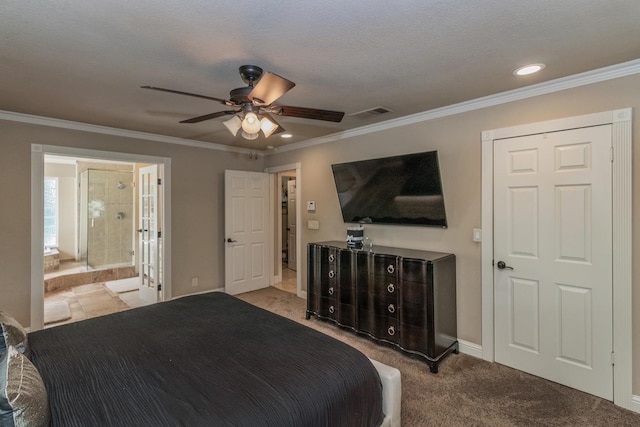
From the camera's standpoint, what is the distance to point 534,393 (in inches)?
92.7

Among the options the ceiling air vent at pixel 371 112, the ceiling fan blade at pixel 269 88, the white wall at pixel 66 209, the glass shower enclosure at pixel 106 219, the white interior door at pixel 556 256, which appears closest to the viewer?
the ceiling fan blade at pixel 269 88

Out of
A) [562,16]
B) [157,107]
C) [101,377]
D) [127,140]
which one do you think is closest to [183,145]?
[127,140]

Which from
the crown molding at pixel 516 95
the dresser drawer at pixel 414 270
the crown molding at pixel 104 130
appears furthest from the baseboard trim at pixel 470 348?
the crown molding at pixel 104 130

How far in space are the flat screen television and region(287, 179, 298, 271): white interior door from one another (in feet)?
10.4

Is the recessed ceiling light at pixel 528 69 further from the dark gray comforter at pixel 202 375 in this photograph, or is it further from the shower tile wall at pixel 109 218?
the shower tile wall at pixel 109 218

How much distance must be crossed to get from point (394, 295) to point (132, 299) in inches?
159

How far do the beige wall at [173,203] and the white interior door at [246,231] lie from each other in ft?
0.66

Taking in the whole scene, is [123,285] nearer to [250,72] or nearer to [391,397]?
[250,72]

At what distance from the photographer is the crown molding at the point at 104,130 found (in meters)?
3.26

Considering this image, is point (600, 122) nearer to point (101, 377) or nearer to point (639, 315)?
point (639, 315)

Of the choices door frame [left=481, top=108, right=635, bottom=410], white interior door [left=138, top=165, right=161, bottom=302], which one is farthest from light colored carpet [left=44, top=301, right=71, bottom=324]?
door frame [left=481, top=108, right=635, bottom=410]

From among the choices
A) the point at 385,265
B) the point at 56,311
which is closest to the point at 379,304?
the point at 385,265

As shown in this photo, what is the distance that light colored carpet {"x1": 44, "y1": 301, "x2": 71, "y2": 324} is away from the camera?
12.6 feet

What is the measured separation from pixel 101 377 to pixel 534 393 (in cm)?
288
